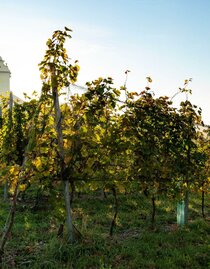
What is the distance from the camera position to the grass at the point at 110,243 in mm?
4688

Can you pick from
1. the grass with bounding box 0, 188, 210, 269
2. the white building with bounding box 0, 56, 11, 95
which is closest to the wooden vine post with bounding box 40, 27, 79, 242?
the grass with bounding box 0, 188, 210, 269

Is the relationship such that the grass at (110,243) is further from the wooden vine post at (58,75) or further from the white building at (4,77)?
the white building at (4,77)

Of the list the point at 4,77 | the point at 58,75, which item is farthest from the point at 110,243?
the point at 4,77

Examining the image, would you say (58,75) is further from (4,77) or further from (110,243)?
(4,77)

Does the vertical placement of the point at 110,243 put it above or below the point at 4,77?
below

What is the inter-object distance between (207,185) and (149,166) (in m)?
3.26

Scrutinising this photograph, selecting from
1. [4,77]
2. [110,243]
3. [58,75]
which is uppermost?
[4,77]

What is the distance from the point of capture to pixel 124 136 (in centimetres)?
553

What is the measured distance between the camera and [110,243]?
5.50m

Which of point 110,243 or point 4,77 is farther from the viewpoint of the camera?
point 4,77

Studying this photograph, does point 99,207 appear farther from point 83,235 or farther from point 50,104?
point 50,104

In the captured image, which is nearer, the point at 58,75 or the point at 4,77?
the point at 58,75

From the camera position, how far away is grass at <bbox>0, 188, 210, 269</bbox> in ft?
15.4

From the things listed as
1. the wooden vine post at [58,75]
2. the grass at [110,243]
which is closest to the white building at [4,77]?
the grass at [110,243]
